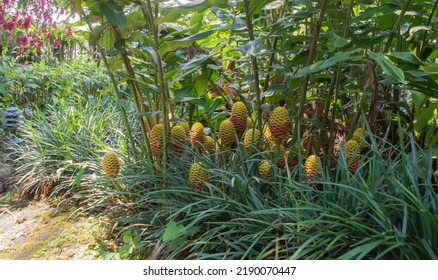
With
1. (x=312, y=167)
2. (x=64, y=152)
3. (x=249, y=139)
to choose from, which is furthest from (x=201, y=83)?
(x=64, y=152)

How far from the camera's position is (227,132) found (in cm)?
176

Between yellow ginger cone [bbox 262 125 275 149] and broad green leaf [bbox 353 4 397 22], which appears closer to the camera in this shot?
broad green leaf [bbox 353 4 397 22]

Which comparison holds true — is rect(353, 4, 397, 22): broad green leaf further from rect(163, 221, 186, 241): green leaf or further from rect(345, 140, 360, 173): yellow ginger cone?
rect(163, 221, 186, 241): green leaf

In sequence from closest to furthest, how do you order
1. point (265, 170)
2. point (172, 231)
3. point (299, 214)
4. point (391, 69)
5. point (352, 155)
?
point (391, 69), point (299, 214), point (172, 231), point (352, 155), point (265, 170)

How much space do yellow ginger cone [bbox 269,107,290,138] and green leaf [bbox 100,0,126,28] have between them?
700 millimetres

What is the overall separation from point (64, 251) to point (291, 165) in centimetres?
117

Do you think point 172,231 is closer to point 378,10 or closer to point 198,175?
point 198,175

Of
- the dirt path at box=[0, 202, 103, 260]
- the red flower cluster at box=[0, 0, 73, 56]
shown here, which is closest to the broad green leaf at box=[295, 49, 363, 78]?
the dirt path at box=[0, 202, 103, 260]

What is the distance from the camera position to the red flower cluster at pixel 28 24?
4.23 meters

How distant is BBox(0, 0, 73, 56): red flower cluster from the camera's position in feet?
13.9

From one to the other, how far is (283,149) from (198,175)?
0.42 m

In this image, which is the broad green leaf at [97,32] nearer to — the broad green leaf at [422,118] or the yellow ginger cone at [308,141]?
the yellow ginger cone at [308,141]

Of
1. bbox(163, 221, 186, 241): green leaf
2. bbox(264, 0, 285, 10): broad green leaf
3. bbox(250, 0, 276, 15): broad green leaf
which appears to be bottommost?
bbox(163, 221, 186, 241): green leaf

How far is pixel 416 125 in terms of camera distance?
5.86 feet
